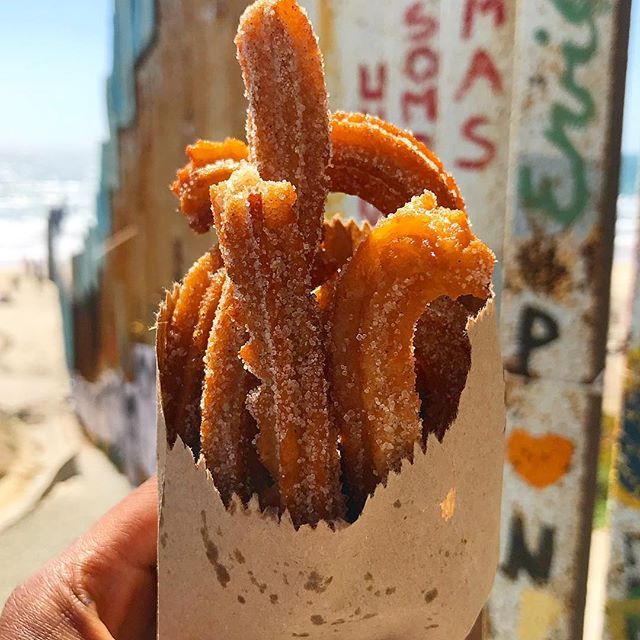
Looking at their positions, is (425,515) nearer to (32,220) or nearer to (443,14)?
(443,14)


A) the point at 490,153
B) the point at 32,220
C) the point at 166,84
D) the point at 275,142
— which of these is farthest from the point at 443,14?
the point at 32,220

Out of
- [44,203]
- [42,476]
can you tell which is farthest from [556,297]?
[44,203]

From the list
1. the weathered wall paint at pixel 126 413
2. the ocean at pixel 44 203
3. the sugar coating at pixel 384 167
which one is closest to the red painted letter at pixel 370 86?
the sugar coating at pixel 384 167

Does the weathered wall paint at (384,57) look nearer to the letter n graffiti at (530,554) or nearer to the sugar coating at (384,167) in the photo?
the letter n graffiti at (530,554)

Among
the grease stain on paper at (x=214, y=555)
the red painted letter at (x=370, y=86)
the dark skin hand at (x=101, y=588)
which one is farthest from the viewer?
the red painted letter at (x=370, y=86)

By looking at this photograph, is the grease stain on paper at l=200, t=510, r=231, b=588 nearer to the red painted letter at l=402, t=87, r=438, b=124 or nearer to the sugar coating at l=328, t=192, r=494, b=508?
the sugar coating at l=328, t=192, r=494, b=508

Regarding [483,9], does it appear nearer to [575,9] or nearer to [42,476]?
[575,9]

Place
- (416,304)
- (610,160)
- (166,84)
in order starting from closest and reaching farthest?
(416,304) → (610,160) → (166,84)
